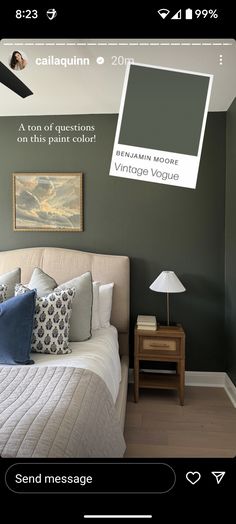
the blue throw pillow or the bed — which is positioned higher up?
the blue throw pillow

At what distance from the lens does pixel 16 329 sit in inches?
57.4

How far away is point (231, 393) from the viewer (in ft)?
6.89

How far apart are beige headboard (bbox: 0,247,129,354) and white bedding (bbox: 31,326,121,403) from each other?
0.32 m

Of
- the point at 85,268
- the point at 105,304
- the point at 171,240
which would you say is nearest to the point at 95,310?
the point at 105,304

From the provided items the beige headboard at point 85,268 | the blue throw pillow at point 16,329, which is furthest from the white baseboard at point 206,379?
the blue throw pillow at point 16,329

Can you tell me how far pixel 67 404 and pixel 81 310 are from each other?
33.2 inches

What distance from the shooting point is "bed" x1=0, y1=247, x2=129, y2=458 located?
2.46ft

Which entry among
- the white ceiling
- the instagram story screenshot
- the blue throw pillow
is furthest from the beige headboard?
the white ceiling

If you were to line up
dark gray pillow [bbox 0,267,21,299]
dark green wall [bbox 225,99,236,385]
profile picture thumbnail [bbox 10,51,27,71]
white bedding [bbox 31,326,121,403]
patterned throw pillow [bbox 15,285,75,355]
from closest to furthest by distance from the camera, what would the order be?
profile picture thumbnail [bbox 10,51,27,71] → white bedding [bbox 31,326,121,403] → patterned throw pillow [bbox 15,285,75,355] → dark gray pillow [bbox 0,267,21,299] → dark green wall [bbox 225,99,236,385]

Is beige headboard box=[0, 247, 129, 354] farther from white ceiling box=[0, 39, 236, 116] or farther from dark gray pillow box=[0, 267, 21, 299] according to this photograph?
white ceiling box=[0, 39, 236, 116]

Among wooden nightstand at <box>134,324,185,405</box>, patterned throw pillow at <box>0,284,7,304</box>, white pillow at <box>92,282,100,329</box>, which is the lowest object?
wooden nightstand at <box>134,324,185,405</box>

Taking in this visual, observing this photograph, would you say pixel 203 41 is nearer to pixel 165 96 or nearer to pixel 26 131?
pixel 165 96

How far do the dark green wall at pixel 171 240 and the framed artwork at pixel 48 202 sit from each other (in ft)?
0.22

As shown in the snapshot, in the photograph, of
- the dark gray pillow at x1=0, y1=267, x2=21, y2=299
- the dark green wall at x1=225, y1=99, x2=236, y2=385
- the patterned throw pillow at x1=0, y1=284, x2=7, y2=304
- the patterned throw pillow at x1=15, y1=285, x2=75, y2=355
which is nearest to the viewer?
the patterned throw pillow at x1=15, y1=285, x2=75, y2=355
